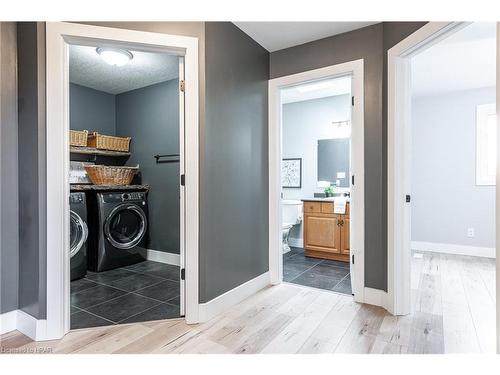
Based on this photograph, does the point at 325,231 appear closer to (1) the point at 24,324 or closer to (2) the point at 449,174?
(2) the point at 449,174

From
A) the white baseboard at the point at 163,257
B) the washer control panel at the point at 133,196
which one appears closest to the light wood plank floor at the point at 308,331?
the white baseboard at the point at 163,257

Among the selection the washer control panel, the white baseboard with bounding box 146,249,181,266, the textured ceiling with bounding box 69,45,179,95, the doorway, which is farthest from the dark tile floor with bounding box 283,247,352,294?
the textured ceiling with bounding box 69,45,179,95

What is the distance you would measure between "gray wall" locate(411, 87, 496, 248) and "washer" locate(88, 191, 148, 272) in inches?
161

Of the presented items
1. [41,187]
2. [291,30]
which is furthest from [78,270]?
[291,30]

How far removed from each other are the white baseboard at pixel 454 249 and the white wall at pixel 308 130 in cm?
176

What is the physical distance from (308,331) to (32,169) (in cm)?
212

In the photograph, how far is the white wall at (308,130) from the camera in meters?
4.36

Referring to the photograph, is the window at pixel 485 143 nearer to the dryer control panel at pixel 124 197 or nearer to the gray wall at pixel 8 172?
the dryer control panel at pixel 124 197

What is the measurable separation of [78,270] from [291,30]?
319cm

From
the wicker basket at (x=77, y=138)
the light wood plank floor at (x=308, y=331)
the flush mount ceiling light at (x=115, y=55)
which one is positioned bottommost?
the light wood plank floor at (x=308, y=331)

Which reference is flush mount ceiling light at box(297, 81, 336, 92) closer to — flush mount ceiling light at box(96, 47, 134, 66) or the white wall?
the white wall

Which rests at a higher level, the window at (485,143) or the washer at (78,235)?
the window at (485,143)

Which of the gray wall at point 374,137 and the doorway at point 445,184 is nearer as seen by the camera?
the doorway at point 445,184

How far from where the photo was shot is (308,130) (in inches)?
180
